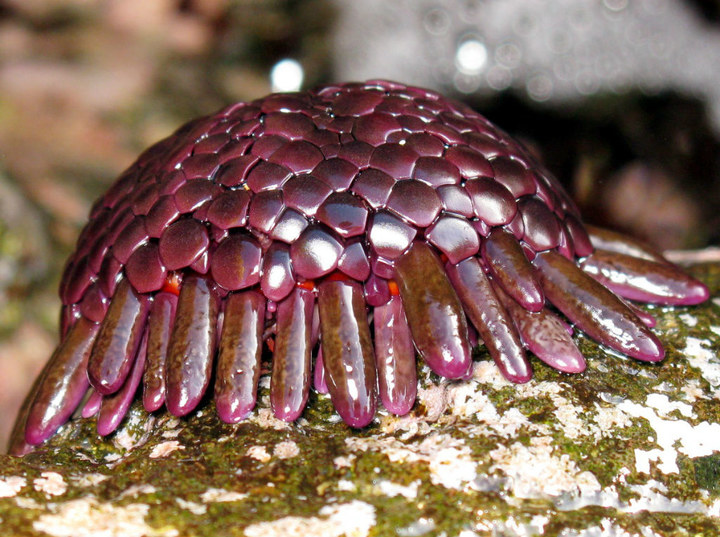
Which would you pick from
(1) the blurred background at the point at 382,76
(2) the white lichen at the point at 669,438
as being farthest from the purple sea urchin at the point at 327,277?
(1) the blurred background at the point at 382,76

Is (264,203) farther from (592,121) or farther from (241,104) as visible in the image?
(592,121)

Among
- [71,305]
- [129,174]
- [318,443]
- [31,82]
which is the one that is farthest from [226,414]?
[31,82]

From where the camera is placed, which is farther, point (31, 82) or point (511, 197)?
point (31, 82)

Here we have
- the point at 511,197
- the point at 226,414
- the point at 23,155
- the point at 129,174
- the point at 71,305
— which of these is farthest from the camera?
the point at 23,155

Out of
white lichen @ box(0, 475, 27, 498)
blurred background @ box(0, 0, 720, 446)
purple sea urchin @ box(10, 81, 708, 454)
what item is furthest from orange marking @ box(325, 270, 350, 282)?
blurred background @ box(0, 0, 720, 446)

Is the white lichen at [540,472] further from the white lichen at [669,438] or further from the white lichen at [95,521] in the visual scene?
the white lichen at [95,521]

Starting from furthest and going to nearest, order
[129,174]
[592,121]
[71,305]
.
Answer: [592,121], [129,174], [71,305]

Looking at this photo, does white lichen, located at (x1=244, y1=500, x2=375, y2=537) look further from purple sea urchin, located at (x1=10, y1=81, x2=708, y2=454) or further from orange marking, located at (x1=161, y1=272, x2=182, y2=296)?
orange marking, located at (x1=161, y1=272, x2=182, y2=296)
